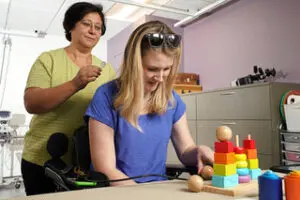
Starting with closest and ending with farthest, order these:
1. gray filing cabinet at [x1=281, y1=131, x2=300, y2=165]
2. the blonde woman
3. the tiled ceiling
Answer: the blonde woman → gray filing cabinet at [x1=281, y1=131, x2=300, y2=165] → the tiled ceiling

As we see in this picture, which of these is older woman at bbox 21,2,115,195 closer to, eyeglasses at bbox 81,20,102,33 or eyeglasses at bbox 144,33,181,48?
eyeglasses at bbox 81,20,102,33

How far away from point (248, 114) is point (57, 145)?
1768 millimetres

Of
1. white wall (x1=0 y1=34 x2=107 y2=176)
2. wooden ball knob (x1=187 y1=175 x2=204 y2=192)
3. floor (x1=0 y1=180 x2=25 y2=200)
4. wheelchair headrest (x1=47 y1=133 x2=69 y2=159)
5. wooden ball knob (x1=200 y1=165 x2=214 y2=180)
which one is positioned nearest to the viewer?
wooden ball knob (x1=187 y1=175 x2=204 y2=192)

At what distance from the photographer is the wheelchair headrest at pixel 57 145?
3.52 ft

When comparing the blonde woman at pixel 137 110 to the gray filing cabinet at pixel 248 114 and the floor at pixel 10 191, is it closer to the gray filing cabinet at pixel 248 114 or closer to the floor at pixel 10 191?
the gray filing cabinet at pixel 248 114

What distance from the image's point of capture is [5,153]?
4.41 m

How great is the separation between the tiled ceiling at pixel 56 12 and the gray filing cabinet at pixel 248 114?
4.33 feet

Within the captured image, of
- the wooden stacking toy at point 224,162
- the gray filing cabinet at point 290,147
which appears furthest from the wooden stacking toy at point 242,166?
the gray filing cabinet at point 290,147

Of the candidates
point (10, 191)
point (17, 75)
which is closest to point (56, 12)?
point (17, 75)

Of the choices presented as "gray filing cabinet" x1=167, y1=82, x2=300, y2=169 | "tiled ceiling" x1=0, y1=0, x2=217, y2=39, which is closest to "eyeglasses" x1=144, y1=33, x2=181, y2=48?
"gray filing cabinet" x1=167, y1=82, x2=300, y2=169

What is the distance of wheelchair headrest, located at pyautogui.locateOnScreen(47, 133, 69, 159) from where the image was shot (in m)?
1.07

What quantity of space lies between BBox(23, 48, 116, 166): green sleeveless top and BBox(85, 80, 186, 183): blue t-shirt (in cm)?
24

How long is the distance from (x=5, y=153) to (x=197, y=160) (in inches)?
163

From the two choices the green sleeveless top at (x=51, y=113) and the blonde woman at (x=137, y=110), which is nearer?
the blonde woman at (x=137, y=110)
